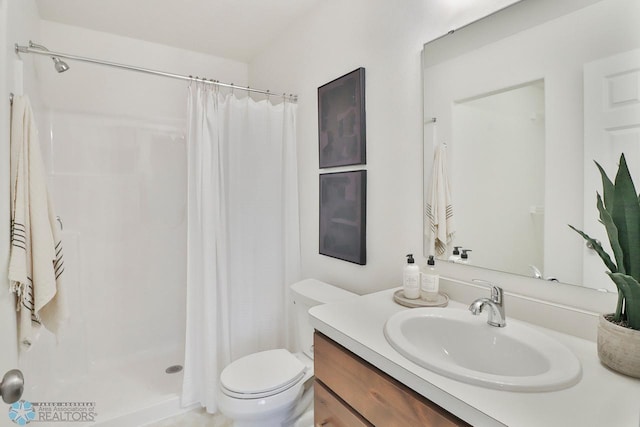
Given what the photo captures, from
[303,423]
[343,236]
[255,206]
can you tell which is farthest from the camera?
[255,206]

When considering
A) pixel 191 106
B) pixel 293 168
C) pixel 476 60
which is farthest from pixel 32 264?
pixel 476 60

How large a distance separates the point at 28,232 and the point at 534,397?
5.72ft

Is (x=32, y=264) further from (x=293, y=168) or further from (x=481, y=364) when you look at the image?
(x=481, y=364)

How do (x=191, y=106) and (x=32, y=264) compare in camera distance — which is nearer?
(x=32, y=264)

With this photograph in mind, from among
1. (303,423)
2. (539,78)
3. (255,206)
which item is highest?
(539,78)

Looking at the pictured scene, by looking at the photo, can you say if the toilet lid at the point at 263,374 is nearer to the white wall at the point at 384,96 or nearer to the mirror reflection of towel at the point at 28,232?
the white wall at the point at 384,96

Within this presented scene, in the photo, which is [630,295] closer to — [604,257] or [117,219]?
[604,257]

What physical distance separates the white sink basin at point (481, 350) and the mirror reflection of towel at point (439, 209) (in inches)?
12.2

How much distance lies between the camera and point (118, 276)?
244cm

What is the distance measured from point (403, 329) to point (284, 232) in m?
1.29

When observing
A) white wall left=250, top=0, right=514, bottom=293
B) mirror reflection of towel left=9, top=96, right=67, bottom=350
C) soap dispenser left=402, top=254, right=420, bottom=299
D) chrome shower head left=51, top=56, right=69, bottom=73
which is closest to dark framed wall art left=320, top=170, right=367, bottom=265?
white wall left=250, top=0, right=514, bottom=293

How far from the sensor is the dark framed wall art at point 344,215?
66.9 inches

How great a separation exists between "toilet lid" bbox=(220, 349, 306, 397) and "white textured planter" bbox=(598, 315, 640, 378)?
1175 millimetres

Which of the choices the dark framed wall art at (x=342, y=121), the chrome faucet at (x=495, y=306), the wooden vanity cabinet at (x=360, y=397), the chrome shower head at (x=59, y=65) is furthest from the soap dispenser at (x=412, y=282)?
the chrome shower head at (x=59, y=65)
